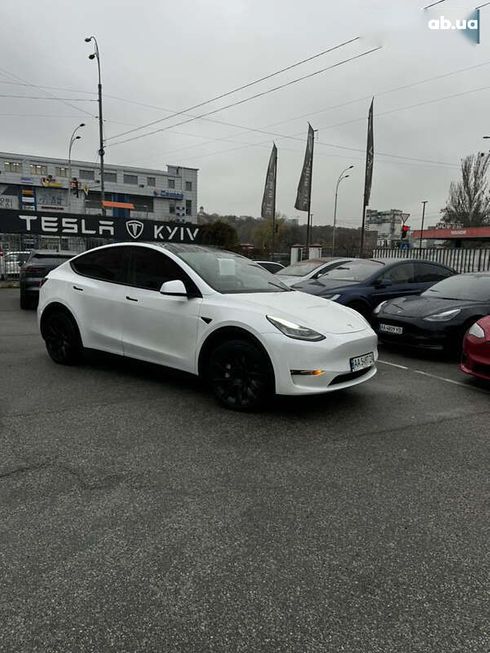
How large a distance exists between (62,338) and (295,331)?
3.33 meters

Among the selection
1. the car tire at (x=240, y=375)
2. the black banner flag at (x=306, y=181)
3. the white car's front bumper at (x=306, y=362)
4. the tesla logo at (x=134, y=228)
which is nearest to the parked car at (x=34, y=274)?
the tesla logo at (x=134, y=228)

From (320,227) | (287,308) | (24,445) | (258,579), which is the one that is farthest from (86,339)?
(320,227)

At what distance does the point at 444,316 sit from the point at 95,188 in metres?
92.6

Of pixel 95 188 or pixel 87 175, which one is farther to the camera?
pixel 87 175

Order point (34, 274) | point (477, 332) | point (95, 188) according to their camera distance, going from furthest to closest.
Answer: point (95, 188) → point (34, 274) → point (477, 332)

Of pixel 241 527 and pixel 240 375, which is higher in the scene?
pixel 240 375

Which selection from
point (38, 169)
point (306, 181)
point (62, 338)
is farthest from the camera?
point (38, 169)

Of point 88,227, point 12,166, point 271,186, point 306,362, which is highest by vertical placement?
point 12,166

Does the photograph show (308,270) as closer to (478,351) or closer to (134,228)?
(478,351)

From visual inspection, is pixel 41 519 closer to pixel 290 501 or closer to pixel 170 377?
pixel 290 501

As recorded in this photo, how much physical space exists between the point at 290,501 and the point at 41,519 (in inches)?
56.2

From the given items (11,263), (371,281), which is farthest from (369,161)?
(371,281)

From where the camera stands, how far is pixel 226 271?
5270 mm

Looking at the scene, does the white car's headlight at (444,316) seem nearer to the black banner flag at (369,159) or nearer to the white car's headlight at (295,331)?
the white car's headlight at (295,331)
